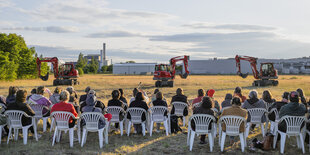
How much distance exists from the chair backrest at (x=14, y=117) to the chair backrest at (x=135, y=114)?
2744 millimetres

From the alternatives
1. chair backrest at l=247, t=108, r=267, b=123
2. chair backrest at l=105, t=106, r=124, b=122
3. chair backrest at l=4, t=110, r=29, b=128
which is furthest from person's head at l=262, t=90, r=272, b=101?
chair backrest at l=4, t=110, r=29, b=128

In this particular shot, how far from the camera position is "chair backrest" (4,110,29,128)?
6438 millimetres

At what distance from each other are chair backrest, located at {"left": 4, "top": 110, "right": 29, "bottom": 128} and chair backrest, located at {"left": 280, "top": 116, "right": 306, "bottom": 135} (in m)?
6.30

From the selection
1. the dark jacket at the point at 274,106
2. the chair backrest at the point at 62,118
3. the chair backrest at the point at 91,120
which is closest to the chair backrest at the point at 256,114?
the dark jacket at the point at 274,106

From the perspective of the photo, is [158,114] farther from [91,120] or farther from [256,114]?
[256,114]

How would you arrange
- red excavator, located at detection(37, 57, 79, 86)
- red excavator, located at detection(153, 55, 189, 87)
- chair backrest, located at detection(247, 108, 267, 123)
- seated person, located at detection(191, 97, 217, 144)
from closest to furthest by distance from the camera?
seated person, located at detection(191, 97, 217, 144)
chair backrest, located at detection(247, 108, 267, 123)
red excavator, located at detection(153, 55, 189, 87)
red excavator, located at detection(37, 57, 79, 86)

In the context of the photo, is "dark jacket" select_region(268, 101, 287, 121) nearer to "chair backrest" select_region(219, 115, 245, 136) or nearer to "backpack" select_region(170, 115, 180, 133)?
"chair backrest" select_region(219, 115, 245, 136)

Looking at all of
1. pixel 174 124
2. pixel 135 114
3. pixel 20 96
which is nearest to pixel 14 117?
pixel 20 96

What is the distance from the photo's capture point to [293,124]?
597cm

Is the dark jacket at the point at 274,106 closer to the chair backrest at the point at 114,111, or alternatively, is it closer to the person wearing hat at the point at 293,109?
the person wearing hat at the point at 293,109

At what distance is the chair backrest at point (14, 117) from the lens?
6.44m

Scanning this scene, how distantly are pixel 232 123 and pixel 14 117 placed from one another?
5.33m

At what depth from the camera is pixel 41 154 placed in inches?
231

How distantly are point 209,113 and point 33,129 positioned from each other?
495cm
